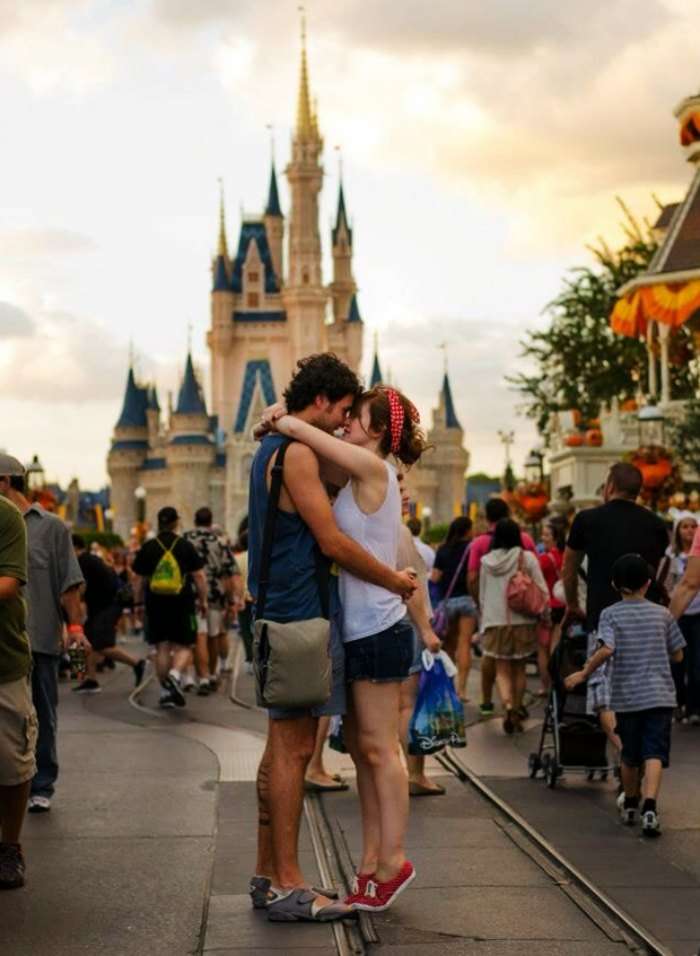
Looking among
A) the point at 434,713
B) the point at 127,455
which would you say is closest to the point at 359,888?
the point at 434,713

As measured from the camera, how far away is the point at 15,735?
706 centimetres

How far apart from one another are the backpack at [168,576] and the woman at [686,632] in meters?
3.79

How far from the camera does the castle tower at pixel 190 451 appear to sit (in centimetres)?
13512

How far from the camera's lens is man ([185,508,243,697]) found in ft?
56.5

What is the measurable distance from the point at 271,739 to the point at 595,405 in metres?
43.9

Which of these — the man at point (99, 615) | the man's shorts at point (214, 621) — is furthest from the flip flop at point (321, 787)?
the man at point (99, 615)

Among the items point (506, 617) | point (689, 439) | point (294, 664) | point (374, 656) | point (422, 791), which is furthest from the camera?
point (689, 439)

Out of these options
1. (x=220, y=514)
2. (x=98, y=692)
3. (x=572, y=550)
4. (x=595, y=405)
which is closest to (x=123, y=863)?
(x=572, y=550)

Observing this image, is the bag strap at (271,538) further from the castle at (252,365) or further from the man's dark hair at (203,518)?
the castle at (252,365)

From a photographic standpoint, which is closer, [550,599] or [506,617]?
[506,617]

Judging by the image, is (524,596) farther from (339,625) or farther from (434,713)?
(339,625)

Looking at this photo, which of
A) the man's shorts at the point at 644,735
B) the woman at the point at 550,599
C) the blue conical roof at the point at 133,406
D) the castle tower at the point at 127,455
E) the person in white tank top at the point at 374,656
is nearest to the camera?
the person in white tank top at the point at 374,656

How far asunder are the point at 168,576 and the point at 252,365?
12506 cm

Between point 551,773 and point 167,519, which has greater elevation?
point 167,519
